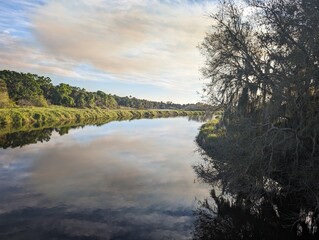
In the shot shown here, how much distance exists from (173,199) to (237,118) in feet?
15.7

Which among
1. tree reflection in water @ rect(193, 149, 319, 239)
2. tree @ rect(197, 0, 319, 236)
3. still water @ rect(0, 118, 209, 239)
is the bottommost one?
still water @ rect(0, 118, 209, 239)

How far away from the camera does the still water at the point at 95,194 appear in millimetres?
12211

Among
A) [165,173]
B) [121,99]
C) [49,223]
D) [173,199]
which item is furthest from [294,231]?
[121,99]

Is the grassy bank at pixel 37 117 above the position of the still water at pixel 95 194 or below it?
above

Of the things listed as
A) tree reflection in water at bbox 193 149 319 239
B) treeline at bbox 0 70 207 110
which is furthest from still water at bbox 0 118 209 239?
treeline at bbox 0 70 207 110

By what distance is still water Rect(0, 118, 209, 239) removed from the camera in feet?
40.1

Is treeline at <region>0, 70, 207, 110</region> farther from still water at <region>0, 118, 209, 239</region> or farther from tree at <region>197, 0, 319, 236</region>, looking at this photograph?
tree at <region>197, 0, 319, 236</region>

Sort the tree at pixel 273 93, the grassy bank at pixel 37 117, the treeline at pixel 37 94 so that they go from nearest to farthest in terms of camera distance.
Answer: the tree at pixel 273 93
the grassy bank at pixel 37 117
the treeline at pixel 37 94

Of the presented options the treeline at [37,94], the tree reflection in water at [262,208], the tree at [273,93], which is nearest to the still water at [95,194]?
the tree reflection in water at [262,208]

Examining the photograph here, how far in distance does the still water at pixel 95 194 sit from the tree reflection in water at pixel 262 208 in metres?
0.87

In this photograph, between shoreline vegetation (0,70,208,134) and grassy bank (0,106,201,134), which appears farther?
shoreline vegetation (0,70,208,134)

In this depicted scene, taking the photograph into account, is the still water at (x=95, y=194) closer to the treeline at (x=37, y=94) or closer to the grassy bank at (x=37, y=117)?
the grassy bank at (x=37, y=117)

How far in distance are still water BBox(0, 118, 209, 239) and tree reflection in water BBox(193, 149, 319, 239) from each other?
0.87m

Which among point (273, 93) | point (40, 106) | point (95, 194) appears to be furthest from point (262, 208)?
point (40, 106)
